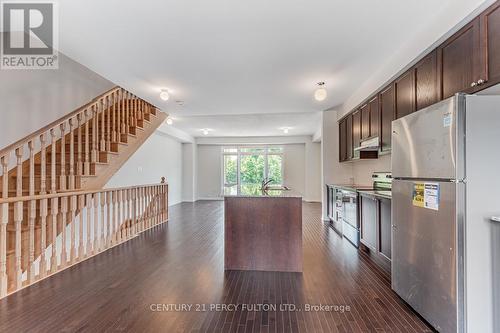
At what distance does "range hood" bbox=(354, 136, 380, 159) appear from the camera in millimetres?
4051

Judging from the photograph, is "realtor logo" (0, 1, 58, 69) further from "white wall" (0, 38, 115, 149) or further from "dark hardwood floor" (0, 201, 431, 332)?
"dark hardwood floor" (0, 201, 431, 332)

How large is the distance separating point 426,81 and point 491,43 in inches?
31.5

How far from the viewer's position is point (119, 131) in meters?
4.71

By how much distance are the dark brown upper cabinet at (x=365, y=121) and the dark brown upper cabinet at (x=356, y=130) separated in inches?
6.2

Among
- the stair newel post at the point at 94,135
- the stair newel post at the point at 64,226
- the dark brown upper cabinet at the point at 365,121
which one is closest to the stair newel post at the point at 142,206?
the stair newel post at the point at 94,135

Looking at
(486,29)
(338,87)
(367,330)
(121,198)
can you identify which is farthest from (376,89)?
(121,198)

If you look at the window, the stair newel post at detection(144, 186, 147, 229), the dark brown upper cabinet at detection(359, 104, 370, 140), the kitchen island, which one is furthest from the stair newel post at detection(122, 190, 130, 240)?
the window

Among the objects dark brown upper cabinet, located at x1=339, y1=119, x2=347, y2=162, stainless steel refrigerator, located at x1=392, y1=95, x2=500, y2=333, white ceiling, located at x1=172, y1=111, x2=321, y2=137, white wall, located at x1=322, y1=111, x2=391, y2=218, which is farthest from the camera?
white ceiling, located at x1=172, y1=111, x2=321, y2=137

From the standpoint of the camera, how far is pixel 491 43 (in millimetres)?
1900

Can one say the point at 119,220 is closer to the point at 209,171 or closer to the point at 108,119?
the point at 108,119

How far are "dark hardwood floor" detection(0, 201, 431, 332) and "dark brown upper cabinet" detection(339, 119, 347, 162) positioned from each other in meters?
2.56

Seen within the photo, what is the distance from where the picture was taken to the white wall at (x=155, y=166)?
6590mm

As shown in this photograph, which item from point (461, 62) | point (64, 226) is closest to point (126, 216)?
point (64, 226)

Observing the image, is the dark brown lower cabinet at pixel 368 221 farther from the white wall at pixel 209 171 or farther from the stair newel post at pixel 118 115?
the white wall at pixel 209 171
